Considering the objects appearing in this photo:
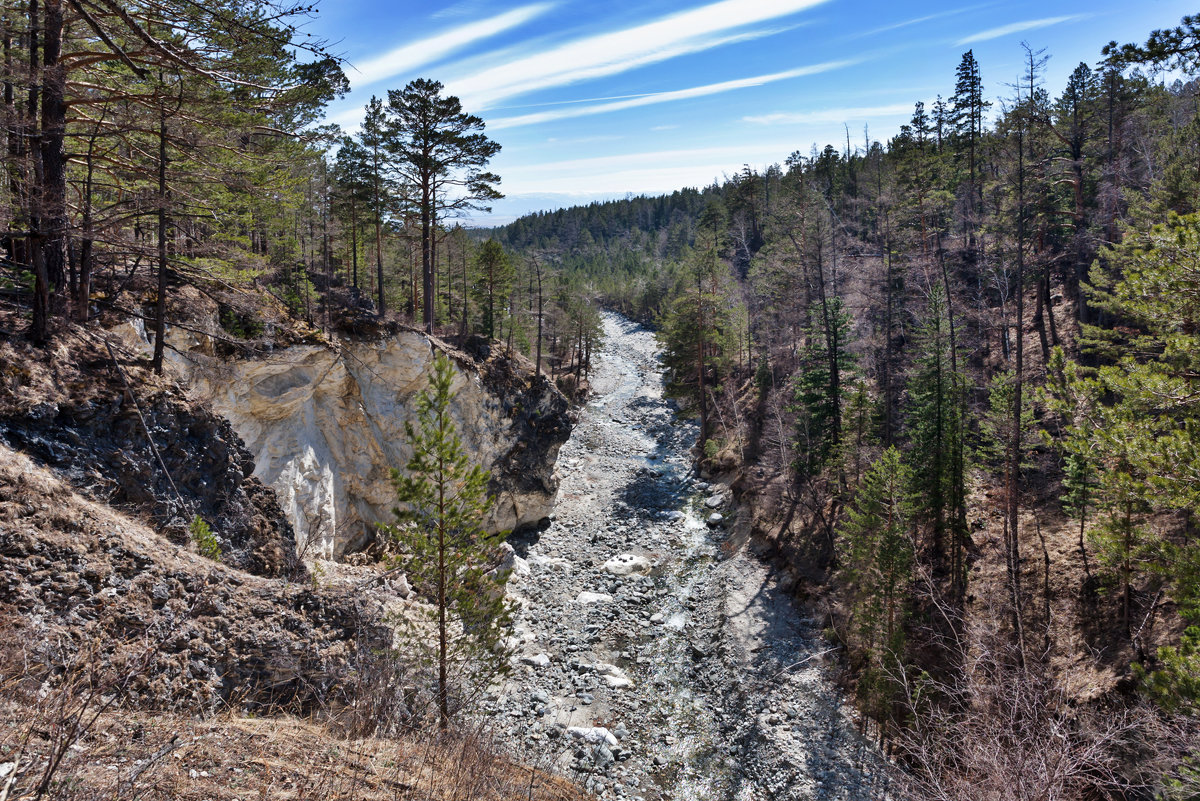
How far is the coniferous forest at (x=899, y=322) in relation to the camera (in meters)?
7.41

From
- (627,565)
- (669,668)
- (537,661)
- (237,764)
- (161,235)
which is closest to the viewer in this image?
(237,764)

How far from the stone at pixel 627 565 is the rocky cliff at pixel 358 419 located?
519 centimetres

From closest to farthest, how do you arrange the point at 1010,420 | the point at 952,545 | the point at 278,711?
the point at 278,711
the point at 1010,420
the point at 952,545

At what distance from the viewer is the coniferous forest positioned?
7406 mm

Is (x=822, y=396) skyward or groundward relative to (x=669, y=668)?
skyward

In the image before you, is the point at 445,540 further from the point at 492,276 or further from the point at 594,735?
the point at 492,276

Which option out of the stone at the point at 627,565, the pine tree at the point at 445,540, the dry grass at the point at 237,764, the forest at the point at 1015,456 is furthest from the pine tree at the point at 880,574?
the dry grass at the point at 237,764

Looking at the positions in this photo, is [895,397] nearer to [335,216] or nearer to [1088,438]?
[1088,438]

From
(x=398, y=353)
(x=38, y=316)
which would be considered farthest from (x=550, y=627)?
(x=38, y=316)

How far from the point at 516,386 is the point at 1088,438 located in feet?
72.0

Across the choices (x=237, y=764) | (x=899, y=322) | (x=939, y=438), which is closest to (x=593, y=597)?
(x=939, y=438)

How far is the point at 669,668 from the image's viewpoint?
1769cm

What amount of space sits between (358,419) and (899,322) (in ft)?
82.9

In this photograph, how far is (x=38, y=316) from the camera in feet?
28.5
